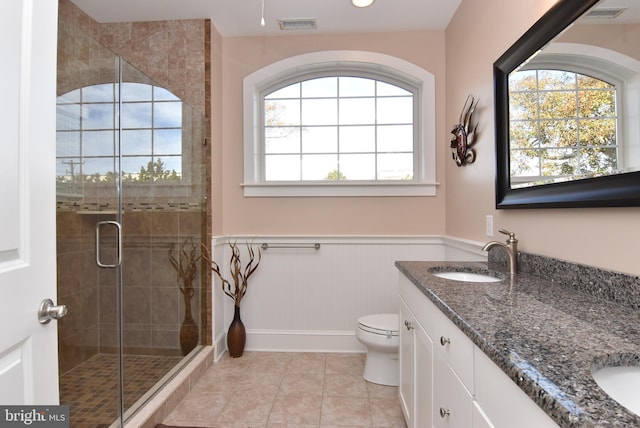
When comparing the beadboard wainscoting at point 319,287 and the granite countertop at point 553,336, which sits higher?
the granite countertop at point 553,336

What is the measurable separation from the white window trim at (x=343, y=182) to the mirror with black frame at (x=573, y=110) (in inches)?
39.3

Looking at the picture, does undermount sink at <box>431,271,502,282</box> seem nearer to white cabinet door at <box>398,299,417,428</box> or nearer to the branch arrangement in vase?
white cabinet door at <box>398,299,417,428</box>

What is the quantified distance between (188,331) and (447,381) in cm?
194

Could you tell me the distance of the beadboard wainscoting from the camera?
2.68 m

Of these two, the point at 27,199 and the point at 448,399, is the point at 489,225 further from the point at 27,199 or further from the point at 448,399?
the point at 27,199

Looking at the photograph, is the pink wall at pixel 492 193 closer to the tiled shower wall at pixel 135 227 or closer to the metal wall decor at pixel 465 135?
the metal wall decor at pixel 465 135

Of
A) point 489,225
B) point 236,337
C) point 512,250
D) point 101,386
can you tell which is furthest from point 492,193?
point 101,386

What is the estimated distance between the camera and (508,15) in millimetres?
1664

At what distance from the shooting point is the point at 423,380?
1.32 meters

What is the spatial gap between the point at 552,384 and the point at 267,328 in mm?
2444

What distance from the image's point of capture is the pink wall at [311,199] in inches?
106

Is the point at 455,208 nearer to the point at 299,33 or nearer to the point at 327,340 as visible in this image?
the point at 327,340

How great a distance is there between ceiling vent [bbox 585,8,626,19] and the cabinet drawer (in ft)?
3.90

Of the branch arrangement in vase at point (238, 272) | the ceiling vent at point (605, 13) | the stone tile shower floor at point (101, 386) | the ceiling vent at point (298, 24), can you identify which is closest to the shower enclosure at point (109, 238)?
the stone tile shower floor at point (101, 386)
